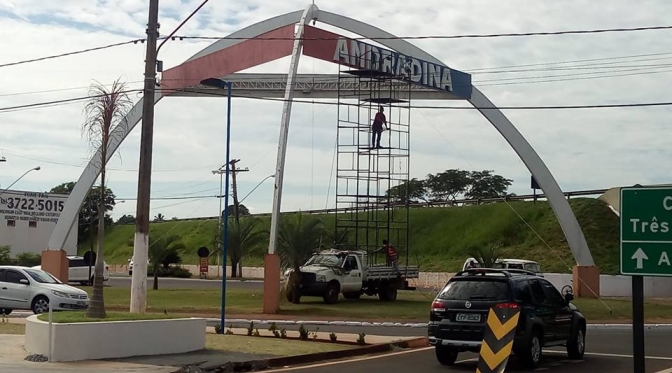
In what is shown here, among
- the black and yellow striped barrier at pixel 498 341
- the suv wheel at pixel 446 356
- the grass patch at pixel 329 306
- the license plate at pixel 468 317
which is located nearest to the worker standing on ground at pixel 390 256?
the grass patch at pixel 329 306

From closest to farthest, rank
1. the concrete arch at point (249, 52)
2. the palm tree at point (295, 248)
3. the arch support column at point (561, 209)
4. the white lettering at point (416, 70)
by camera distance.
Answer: the concrete arch at point (249, 52) < the palm tree at point (295, 248) < the white lettering at point (416, 70) < the arch support column at point (561, 209)

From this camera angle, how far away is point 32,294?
1113 inches

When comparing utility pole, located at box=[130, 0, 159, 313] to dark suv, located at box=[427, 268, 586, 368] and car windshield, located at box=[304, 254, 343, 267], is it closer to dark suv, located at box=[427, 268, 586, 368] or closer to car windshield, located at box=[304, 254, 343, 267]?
dark suv, located at box=[427, 268, 586, 368]

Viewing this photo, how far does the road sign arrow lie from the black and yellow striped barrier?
2.18 meters

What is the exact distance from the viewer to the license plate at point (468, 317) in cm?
1710

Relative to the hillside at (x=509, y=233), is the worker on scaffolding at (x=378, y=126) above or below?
above

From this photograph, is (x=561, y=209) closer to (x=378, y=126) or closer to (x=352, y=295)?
(x=378, y=126)

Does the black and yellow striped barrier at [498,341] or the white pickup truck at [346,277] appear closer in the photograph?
the black and yellow striped barrier at [498,341]

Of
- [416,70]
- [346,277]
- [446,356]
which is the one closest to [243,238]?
[346,277]

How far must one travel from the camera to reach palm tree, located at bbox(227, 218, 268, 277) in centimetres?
6488

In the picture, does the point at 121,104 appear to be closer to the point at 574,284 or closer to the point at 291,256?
the point at 291,256

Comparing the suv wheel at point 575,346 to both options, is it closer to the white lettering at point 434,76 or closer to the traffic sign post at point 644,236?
the traffic sign post at point 644,236

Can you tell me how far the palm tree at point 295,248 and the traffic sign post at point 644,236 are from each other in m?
26.7

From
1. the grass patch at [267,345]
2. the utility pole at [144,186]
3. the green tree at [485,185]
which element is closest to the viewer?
the grass patch at [267,345]
